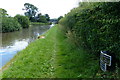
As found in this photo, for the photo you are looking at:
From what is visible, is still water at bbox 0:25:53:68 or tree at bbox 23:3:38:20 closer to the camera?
still water at bbox 0:25:53:68

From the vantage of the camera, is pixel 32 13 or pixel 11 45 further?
pixel 32 13

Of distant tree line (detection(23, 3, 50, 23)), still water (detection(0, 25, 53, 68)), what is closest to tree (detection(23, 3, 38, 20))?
distant tree line (detection(23, 3, 50, 23))

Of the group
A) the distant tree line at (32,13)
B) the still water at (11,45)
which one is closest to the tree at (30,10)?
the distant tree line at (32,13)

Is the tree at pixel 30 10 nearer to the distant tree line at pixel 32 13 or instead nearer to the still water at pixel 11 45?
the distant tree line at pixel 32 13

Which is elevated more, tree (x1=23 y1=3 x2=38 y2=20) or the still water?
tree (x1=23 y1=3 x2=38 y2=20)

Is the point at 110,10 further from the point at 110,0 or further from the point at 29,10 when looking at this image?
the point at 29,10

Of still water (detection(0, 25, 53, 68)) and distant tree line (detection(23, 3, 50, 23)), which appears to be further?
distant tree line (detection(23, 3, 50, 23))

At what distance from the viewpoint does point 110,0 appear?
115 inches

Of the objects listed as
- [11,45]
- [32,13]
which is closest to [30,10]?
[32,13]

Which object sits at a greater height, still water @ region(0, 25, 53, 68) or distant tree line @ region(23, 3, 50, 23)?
distant tree line @ region(23, 3, 50, 23)

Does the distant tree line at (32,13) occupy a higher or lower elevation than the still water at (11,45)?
higher

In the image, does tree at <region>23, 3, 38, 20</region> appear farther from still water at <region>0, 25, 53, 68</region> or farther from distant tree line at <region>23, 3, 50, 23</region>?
still water at <region>0, 25, 53, 68</region>

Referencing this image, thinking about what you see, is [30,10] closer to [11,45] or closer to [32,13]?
[32,13]

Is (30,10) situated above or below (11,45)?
above
